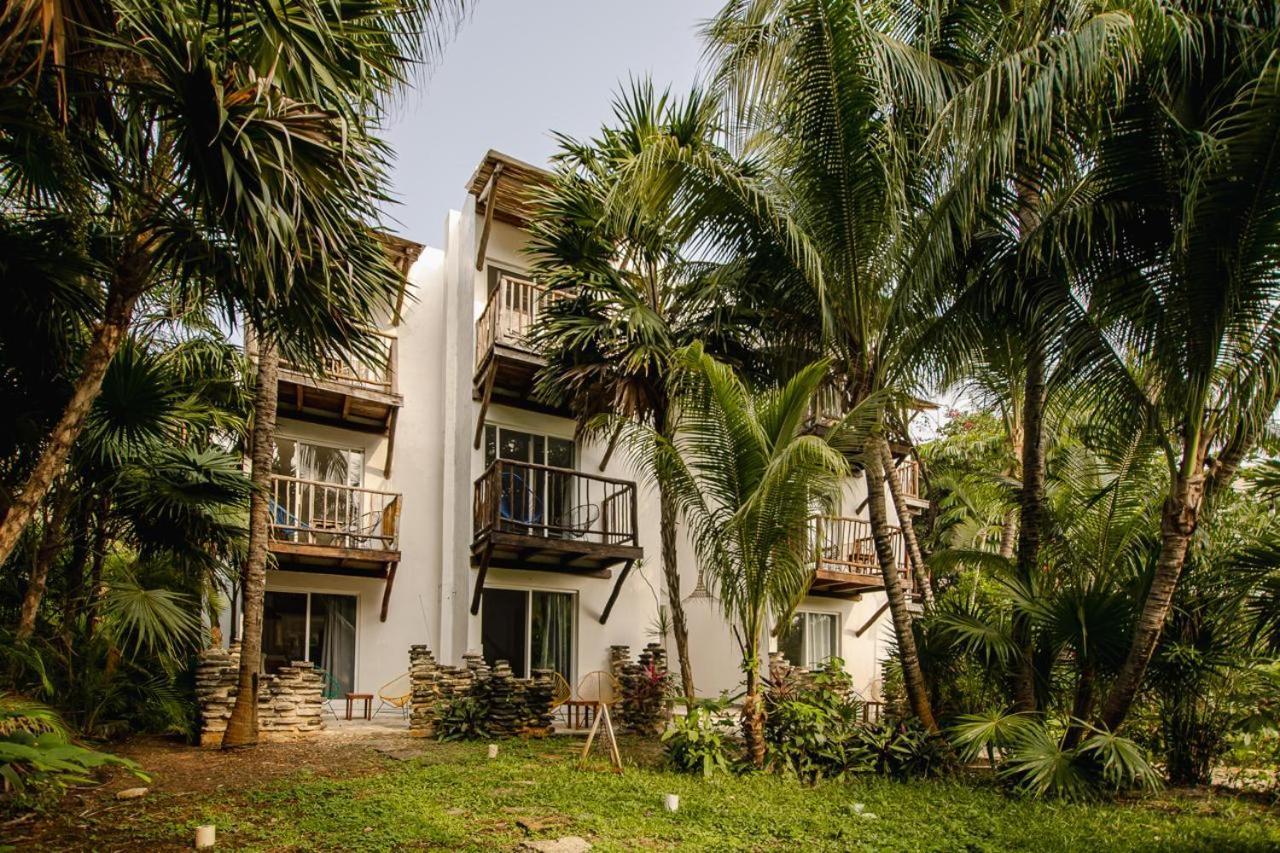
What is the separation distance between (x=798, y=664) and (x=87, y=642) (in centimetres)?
1194

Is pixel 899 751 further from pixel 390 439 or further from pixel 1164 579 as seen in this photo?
pixel 390 439

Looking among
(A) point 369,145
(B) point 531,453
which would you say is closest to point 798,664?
(B) point 531,453

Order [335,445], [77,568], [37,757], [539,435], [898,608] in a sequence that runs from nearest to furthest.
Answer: [37,757] → [898,608] → [77,568] → [335,445] → [539,435]

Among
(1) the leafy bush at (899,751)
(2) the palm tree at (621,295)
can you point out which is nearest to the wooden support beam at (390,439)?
(2) the palm tree at (621,295)

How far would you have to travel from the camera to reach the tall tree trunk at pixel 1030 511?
28.7ft

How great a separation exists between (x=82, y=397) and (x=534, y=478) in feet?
28.7

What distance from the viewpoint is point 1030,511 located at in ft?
30.6

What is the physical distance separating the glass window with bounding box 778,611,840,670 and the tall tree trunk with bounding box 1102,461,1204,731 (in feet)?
28.8

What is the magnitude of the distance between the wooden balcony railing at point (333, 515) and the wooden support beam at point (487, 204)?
164 inches

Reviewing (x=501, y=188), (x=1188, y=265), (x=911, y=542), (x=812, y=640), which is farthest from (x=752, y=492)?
(x=812, y=640)

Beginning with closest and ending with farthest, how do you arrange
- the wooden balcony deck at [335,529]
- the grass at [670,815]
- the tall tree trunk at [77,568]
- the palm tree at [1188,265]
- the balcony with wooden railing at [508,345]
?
the grass at [670,815] → the palm tree at [1188,265] → the tall tree trunk at [77,568] → the wooden balcony deck at [335,529] → the balcony with wooden railing at [508,345]

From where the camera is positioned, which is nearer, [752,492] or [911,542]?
[752,492]

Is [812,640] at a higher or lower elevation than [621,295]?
lower

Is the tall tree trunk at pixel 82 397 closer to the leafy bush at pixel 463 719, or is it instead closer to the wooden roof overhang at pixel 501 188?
the leafy bush at pixel 463 719
